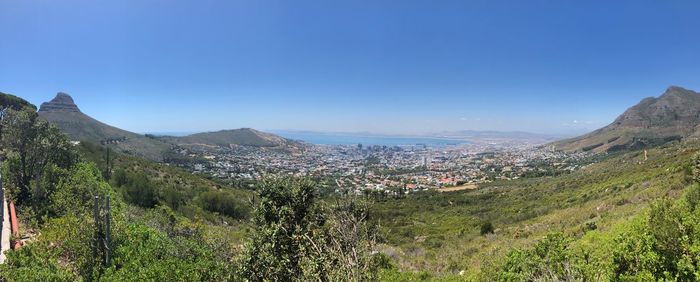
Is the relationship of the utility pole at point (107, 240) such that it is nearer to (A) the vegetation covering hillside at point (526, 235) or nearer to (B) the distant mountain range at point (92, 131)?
(A) the vegetation covering hillside at point (526, 235)

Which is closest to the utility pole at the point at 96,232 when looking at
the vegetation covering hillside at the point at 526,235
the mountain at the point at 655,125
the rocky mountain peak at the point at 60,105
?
the vegetation covering hillside at the point at 526,235

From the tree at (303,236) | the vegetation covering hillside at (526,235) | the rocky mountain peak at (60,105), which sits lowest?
the vegetation covering hillside at (526,235)

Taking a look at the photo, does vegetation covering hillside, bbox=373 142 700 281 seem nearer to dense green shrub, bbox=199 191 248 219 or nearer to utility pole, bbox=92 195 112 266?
utility pole, bbox=92 195 112 266

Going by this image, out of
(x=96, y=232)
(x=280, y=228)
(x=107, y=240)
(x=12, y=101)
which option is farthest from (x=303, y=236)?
(x=12, y=101)

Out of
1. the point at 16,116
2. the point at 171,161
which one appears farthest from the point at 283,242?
the point at 171,161

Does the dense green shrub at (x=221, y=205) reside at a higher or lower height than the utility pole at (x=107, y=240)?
lower

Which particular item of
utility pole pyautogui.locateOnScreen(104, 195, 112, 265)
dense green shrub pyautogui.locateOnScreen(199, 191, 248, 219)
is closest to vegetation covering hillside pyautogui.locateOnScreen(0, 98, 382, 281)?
utility pole pyautogui.locateOnScreen(104, 195, 112, 265)

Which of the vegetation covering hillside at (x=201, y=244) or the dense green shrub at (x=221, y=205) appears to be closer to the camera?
the vegetation covering hillside at (x=201, y=244)
